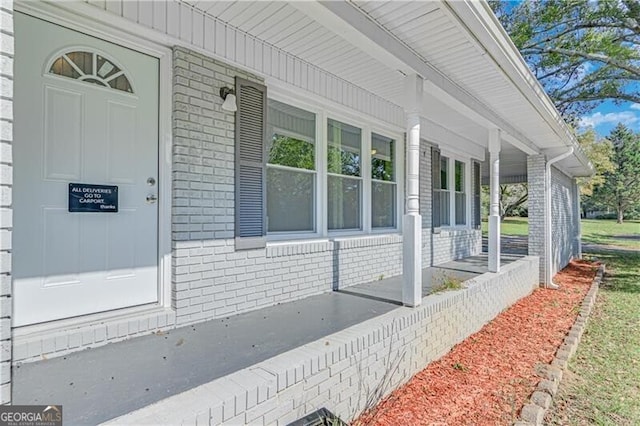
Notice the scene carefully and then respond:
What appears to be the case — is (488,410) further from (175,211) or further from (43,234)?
(43,234)

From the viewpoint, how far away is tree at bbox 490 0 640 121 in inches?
364

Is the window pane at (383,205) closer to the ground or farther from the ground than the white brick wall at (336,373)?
farther from the ground

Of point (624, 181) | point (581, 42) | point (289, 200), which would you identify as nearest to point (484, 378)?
point (289, 200)

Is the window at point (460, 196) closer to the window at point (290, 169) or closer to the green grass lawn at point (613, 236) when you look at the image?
the window at point (290, 169)

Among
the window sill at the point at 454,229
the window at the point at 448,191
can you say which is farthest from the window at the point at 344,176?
the window sill at the point at 454,229

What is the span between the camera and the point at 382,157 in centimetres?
601

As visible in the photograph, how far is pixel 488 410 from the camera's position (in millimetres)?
2930

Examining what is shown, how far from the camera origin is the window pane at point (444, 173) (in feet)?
25.5

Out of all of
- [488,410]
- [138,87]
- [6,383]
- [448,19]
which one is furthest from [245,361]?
[448,19]

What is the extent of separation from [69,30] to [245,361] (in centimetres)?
265

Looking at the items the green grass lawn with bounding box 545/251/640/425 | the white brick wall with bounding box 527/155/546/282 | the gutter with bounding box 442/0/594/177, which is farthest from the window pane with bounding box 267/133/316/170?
the white brick wall with bounding box 527/155/546/282

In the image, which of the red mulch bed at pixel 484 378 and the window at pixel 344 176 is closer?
the red mulch bed at pixel 484 378

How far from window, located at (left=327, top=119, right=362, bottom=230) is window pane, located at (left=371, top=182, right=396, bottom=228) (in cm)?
41

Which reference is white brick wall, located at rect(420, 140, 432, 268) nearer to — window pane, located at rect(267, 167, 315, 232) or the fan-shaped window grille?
window pane, located at rect(267, 167, 315, 232)
